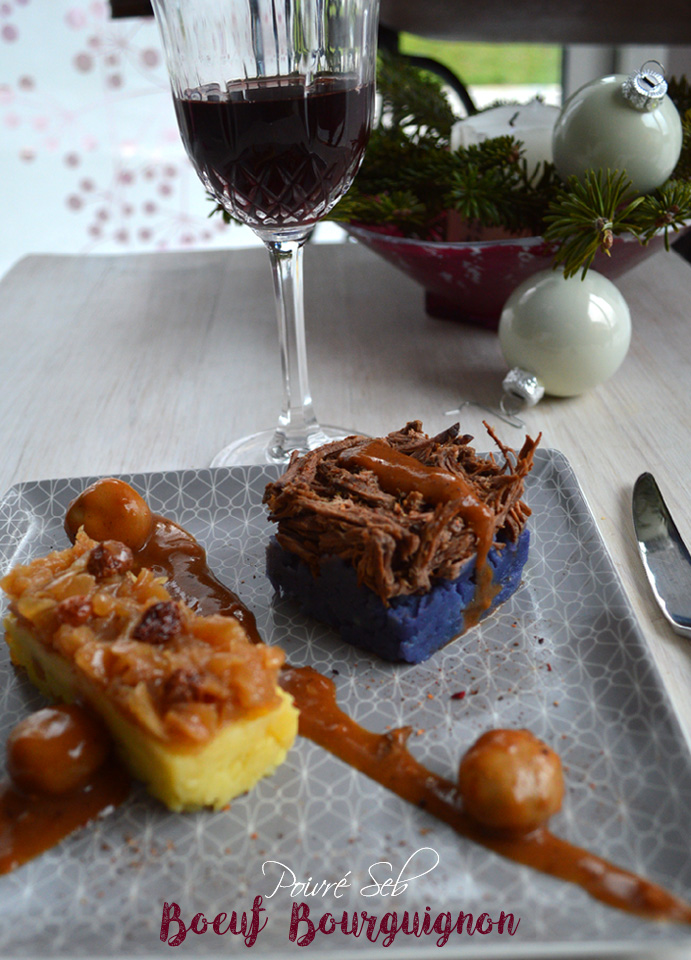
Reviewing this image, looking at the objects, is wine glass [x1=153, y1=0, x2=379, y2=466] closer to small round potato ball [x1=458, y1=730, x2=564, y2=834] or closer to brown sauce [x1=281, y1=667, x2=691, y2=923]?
brown sauce [x1=281, y1=667, x2=691, y2=923]

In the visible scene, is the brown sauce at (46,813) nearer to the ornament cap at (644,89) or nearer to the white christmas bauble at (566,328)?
the white christmas bauble at (566,328)

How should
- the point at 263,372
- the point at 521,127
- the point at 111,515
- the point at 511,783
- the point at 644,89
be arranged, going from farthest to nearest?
the point at 263,372 → the point at 521,127 → the point at 644,89 → the point at 111,515 → the point at 511,783

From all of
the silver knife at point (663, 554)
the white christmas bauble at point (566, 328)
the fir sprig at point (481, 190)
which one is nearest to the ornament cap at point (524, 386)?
the white christmas bauble at point (566, 328)

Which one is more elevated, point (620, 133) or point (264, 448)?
point (620, 133)

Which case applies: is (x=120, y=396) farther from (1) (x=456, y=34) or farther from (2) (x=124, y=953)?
(1) (x=456, y=34)

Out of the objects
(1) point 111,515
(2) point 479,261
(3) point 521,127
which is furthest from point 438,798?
(3) point 521,127

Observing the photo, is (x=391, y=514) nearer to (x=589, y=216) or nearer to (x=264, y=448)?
(x=264, y=448)

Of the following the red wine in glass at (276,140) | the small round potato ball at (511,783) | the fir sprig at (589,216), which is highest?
the red wine in glass at (276,140)
